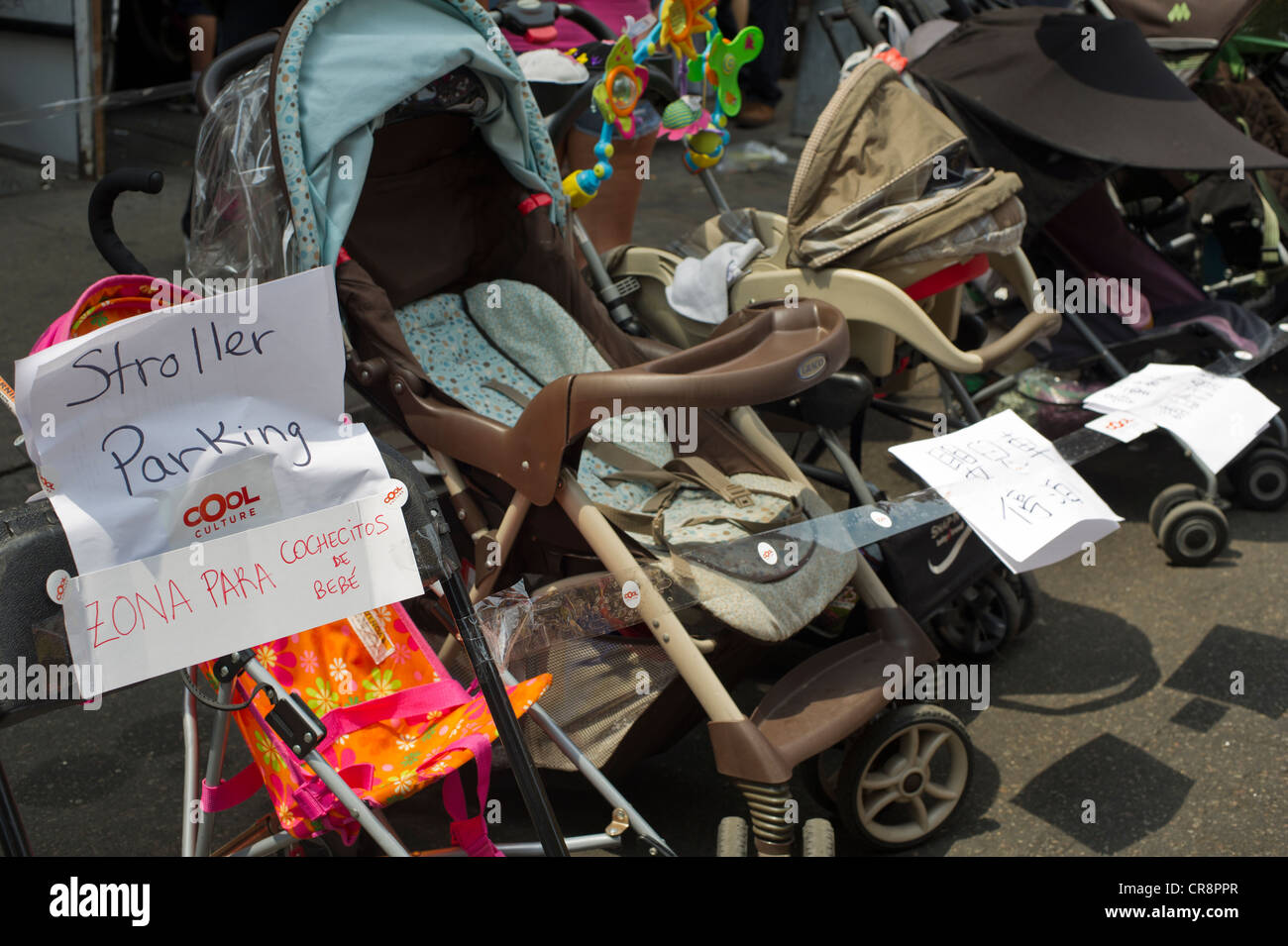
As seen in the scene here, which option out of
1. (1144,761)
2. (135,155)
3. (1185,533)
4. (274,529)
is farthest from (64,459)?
(135,155)

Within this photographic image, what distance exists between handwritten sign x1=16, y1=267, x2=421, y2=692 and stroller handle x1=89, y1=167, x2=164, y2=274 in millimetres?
746

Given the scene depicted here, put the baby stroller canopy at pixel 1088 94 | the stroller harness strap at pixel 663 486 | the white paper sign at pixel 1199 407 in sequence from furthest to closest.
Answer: the baby stroller canopy at pixel 1088 94 < the white paper sign at pixel 1199 407 < the stroller harness strap at pixel 663 486

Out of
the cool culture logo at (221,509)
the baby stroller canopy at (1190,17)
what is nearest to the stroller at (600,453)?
the cool culture logo at (221,509)

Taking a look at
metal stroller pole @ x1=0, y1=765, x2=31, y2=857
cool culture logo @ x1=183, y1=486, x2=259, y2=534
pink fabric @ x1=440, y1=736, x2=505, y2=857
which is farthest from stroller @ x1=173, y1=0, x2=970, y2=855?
metal stroller pole @ x1=0, y1=765, x2=31, y2=857

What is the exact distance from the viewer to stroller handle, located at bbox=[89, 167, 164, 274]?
195 cm

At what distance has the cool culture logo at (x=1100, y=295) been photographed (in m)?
3.62

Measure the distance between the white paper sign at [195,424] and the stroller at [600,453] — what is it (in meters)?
0.62

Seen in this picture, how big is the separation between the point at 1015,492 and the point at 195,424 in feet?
4.59

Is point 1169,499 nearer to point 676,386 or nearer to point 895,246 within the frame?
point 895,246

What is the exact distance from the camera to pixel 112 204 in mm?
2053

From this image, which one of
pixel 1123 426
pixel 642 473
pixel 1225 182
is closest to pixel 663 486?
pixel 642 473

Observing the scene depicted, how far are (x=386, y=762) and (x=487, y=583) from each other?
0.51 meters

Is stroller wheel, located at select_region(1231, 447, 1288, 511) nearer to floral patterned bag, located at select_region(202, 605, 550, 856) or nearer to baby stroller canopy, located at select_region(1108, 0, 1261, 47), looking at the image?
baby stroller canopy, located at select_region(1108, 0, 1261, 47)

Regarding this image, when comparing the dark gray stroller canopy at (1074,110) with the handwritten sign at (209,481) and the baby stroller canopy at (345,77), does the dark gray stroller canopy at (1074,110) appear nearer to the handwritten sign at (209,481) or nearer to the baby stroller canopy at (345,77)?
the baby stroller canopy at (345,77)
